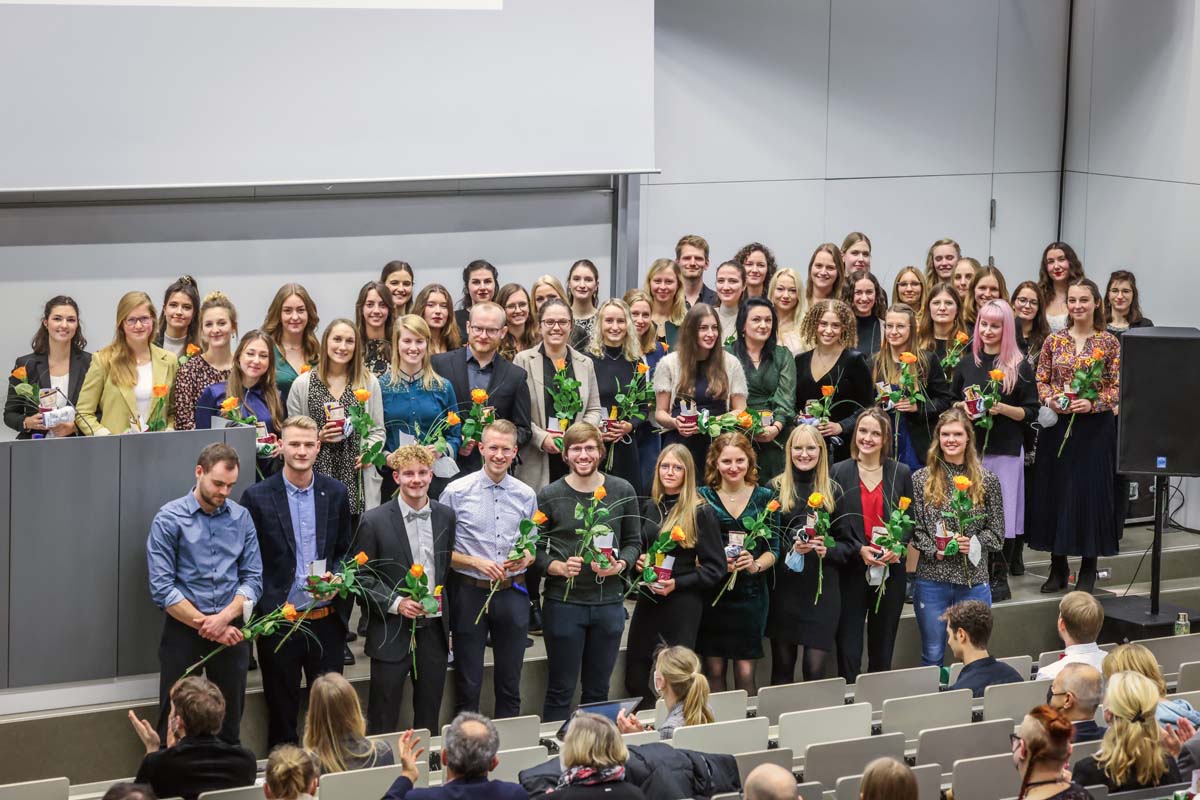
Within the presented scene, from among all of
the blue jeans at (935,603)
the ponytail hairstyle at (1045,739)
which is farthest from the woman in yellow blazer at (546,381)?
the ponytail hairstyle at (1045,739)

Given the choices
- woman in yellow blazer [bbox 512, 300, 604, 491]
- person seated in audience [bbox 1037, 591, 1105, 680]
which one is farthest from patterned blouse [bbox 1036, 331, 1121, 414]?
woman in yellow blazer [bbox 512, 300, 604, 491]

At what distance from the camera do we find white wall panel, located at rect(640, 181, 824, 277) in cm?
1068

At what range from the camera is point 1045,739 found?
493 cm

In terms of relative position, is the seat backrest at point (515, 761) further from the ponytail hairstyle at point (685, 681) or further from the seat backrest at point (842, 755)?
the seat backrest at point (842, 755)

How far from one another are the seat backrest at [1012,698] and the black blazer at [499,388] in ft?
8.05

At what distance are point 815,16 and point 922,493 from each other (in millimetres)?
4559

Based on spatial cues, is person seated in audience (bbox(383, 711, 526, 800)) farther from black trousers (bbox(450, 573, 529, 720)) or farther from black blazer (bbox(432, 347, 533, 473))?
black blazer (bbox(432, 347, 533, 473))

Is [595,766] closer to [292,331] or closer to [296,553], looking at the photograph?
[296,553]

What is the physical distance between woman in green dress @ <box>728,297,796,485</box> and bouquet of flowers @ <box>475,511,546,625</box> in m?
1.57

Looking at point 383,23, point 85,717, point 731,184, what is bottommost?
point 85,717

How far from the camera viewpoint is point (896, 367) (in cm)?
836

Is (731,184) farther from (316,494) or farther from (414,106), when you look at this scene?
(316,494)

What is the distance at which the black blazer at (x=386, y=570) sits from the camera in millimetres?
6637

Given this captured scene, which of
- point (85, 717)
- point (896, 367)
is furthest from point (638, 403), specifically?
point (85, 717)
